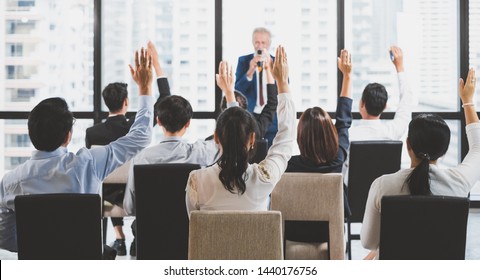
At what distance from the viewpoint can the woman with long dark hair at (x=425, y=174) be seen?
2531 millimetres

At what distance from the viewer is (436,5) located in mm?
6484

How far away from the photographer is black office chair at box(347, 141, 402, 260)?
4.10m

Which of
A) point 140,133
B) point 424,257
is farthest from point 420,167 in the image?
point 140,133

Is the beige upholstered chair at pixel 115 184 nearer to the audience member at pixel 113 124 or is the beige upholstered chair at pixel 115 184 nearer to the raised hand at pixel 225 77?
the audience member at pixel 113 124

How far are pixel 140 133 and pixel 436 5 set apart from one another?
A: 4.52 metres

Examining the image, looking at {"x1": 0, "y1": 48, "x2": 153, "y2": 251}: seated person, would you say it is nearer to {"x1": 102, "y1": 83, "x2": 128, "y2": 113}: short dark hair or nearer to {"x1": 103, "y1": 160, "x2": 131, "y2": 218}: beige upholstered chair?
{"x1": 103, "y1": 160, "x2": 131, "y2": 218}: beige upholstered chair

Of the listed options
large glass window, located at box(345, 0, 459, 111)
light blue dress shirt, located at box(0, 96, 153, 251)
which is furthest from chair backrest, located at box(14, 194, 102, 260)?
large glass window, located at box(345, 0, 459, 111)

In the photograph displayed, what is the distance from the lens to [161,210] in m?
3.20

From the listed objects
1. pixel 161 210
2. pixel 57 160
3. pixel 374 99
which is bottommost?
pixel 161 210

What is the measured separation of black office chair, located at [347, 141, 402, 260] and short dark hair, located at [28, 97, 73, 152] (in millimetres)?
1949

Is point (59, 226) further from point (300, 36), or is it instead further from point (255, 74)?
point (300, 36)

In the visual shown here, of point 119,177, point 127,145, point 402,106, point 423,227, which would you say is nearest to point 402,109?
point 402,106

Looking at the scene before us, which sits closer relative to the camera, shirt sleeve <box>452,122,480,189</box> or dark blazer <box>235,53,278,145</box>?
shirt sleeve <box>452,122,480,189</box>

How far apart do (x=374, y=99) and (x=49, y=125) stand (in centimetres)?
252
